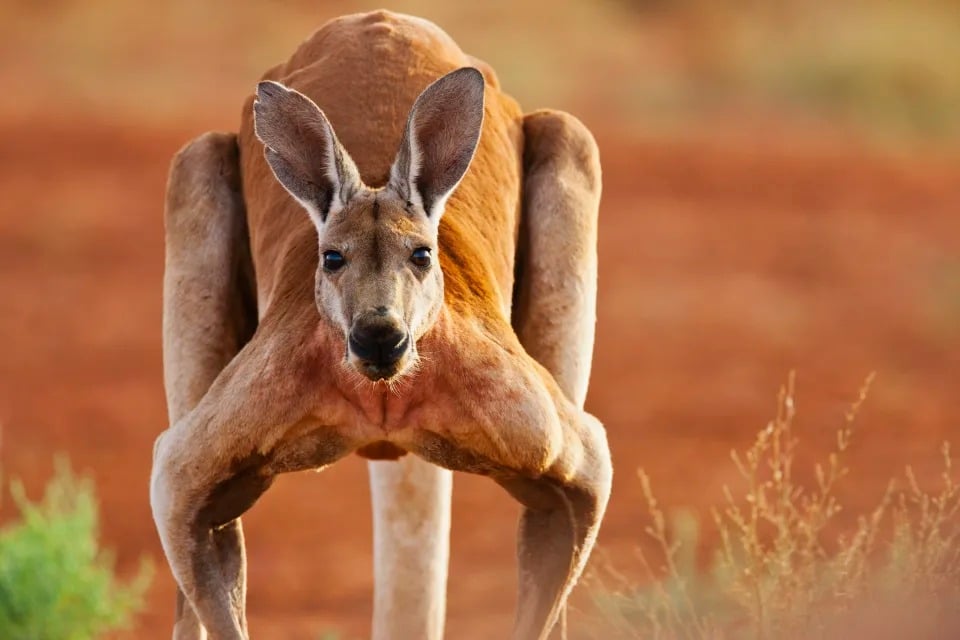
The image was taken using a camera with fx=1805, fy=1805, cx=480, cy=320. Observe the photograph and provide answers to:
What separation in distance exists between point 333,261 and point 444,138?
0.45 meters

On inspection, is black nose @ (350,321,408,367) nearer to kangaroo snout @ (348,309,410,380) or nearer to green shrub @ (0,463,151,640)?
kangaroo snout @ (348,309,410,380)

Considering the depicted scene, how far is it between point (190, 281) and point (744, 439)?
27.1ft

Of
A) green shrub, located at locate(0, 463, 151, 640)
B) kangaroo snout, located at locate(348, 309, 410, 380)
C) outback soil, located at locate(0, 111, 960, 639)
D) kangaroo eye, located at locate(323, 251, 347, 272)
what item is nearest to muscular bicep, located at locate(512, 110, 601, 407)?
kangaroo eye, located at locate(323, 251, 347, 272)

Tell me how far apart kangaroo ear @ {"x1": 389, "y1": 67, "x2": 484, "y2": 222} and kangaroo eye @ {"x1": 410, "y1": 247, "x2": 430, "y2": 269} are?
162 millimetres

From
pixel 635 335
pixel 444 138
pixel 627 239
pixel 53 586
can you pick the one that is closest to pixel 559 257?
pixel 444 138

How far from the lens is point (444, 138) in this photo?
14.9 ft

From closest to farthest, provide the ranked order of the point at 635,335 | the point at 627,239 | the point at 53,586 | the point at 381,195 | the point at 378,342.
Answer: the point at 378,342, the point at 381,195, the point at 53,586, the point at 635,335, the point at 627,239

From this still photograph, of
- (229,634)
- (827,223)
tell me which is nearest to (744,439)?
(827,223)

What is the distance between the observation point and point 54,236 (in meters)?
18.0

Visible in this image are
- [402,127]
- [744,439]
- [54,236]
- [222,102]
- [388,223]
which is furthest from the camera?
[222,102]

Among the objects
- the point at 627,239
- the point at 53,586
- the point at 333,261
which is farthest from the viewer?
the point at 627,239

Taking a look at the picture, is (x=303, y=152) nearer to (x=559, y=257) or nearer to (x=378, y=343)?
(x=378, y=343)

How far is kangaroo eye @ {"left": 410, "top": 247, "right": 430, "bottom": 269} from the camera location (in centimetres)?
437

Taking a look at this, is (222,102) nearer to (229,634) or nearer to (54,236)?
(54,236)
